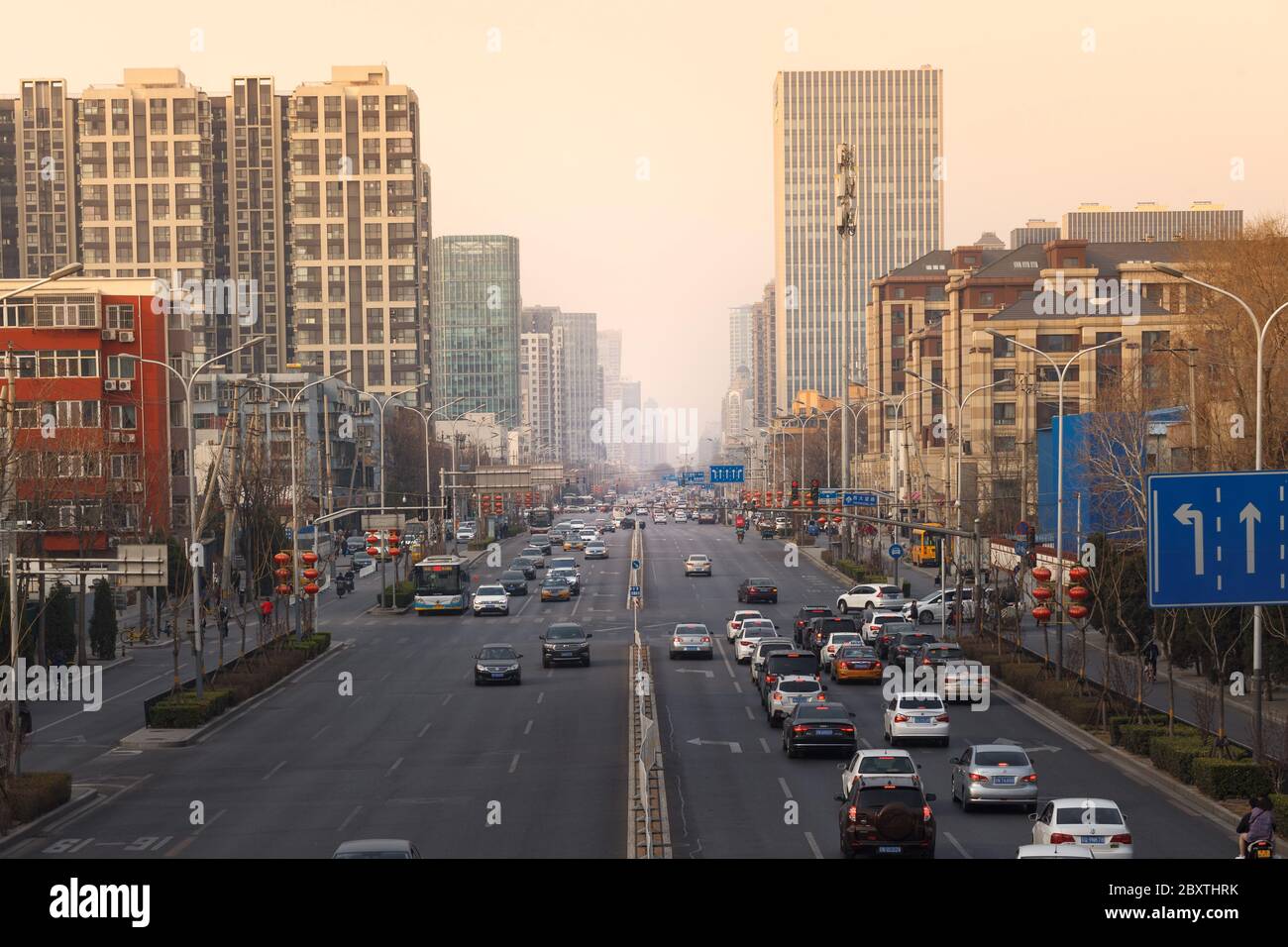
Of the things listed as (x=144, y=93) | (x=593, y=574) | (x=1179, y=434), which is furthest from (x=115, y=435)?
(x=144, y=93)

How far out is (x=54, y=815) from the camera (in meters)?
29.8

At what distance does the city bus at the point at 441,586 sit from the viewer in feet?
247

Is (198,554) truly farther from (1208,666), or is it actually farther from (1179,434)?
(1179,434)

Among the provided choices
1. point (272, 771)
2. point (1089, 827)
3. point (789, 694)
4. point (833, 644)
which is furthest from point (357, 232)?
point (1089, 827)

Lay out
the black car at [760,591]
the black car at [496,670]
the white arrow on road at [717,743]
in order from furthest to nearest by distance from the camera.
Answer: the black car at [760,591]
the black car at [496,670]
the white arrow on road at [717,743]

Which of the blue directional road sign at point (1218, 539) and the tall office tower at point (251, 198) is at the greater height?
the tall office tower at point (251, 198)

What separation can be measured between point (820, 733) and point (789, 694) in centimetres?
532

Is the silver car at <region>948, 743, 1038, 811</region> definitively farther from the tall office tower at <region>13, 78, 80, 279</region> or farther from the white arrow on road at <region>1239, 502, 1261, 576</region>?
the tall office tower at <region>13, 78, 80, 279</region>

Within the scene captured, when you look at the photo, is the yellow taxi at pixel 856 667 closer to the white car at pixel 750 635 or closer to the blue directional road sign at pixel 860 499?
the white car at pixel 750 635

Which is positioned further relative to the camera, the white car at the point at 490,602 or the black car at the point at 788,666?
the white car at the point at 490,602

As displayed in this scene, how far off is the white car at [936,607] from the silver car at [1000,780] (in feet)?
109

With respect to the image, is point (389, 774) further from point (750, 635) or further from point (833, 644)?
point (750, 635)

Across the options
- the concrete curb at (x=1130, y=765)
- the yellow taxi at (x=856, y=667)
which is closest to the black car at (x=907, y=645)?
the yellow taxi at (x=856, y=667)

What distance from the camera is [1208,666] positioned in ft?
146
